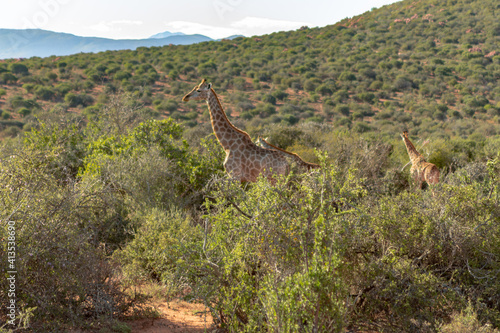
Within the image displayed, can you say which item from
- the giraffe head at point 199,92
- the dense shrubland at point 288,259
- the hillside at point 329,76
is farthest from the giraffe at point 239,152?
the hillside at point 329,76

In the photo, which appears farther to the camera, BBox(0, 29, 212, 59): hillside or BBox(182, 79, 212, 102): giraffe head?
BBox(0, 29, 212, 59): hillside

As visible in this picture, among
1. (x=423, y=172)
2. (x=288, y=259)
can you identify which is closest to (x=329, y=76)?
(x=423, y=172)

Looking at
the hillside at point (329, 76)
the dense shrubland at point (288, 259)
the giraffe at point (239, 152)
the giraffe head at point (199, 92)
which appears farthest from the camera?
the hillside at point (329, 76)

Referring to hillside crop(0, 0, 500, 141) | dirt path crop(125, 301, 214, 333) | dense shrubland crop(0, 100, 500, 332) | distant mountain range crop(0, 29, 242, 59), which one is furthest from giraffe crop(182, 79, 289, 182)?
distant mountain range crop(0, 29, 242, 59)

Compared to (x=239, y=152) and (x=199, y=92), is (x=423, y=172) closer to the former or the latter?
(x=239, y=152)

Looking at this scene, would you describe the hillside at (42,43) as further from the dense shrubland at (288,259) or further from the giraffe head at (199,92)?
the dense shrubland at (288,259)

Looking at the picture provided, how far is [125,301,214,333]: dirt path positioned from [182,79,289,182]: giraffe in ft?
8.95

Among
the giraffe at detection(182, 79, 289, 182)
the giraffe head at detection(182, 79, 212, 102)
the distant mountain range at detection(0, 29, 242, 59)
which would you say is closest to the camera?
the giraffe at detection(182, 79, 289, 182)

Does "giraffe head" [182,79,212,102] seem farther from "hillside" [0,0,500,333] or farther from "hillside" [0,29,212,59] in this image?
"hillside" [0,29,212,59]

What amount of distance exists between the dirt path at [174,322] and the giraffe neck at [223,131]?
3.20 meters

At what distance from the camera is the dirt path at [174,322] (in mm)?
4120

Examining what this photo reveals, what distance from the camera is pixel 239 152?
7.08 metres

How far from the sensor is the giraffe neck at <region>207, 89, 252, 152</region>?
716 cm

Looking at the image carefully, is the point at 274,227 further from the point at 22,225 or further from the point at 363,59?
the point at 363,59
